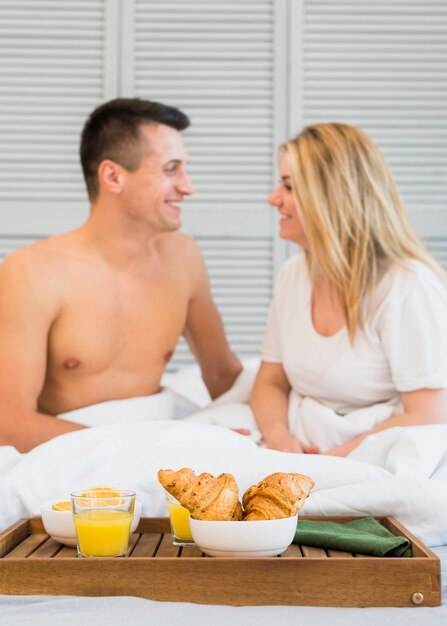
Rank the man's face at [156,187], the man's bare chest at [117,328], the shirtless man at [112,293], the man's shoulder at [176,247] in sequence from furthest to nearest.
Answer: the man's shoulder at [176,247] → the man's face at [156,187] → the man's bare chest at [117,328] → the shirtless man at [112,293]

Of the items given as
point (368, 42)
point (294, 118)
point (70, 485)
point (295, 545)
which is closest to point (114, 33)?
point (294, 118)

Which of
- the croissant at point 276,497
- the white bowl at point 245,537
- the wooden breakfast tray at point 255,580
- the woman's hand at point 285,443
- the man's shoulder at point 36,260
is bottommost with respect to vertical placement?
the woman's hand at point 285,443

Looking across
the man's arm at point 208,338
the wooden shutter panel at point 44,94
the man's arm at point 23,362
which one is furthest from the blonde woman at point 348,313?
the wooden shutter panel at point 44,94

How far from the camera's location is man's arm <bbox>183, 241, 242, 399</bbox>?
2340 mm

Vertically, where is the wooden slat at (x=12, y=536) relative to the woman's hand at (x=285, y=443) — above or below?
above

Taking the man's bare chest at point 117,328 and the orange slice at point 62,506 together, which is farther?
the man's bare chest at point 117,328

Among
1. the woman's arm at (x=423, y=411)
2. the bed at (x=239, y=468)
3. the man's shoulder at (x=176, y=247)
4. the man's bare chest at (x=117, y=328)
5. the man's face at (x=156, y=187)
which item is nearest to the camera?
the bed at (x=239, y=468)

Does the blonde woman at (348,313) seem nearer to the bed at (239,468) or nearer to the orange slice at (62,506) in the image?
the bed at (239,468)

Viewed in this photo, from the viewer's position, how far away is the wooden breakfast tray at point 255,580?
3.18 feet

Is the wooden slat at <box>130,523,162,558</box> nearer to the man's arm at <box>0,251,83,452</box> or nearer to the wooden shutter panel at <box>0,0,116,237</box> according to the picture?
the man's arm at <box>0,251,83,452</box>

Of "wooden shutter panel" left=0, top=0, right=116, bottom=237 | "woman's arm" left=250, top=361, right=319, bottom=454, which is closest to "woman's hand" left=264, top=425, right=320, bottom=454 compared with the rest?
"woman's arm" left=250, top=361, right=319, bottom=454

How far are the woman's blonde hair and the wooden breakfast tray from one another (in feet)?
3.26

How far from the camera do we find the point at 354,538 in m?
1.07

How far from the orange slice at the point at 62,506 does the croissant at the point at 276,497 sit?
24cm
